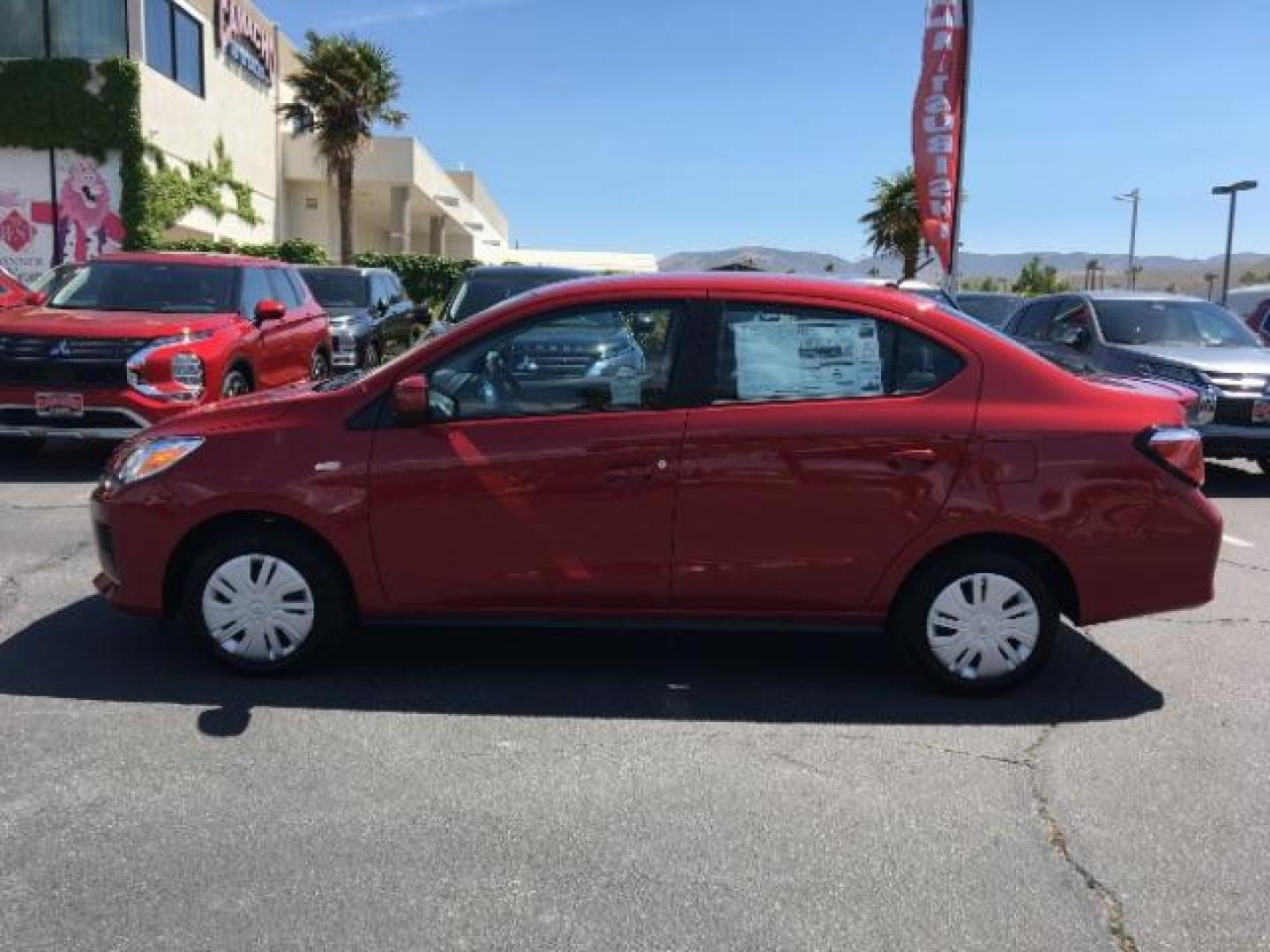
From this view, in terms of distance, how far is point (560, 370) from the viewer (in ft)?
15.0

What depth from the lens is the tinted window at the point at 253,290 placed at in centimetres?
998

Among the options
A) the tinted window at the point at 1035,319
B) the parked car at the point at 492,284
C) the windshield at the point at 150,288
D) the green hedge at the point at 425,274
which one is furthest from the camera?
the green hedge at the point at 425,274

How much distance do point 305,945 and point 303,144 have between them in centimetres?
3642

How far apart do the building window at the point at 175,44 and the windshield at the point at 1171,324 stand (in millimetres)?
22282

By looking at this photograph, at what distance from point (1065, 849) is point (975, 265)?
531 feet

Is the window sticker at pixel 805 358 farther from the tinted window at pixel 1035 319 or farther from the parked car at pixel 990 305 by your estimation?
the parked car at pixel 990 305

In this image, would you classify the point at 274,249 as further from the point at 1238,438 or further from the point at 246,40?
the point at 1238,438

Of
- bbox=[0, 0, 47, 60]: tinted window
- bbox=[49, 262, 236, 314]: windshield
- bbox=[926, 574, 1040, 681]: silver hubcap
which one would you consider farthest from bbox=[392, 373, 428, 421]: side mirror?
bbox=[0, 0, 47, 60]: tinted window

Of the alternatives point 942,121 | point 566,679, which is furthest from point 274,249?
point 566,679

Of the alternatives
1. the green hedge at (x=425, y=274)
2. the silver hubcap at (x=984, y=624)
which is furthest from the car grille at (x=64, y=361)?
the green hedge at (x=425, y=274)

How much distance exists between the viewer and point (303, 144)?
35.9 m

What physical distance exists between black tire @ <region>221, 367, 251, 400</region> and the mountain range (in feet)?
12.5

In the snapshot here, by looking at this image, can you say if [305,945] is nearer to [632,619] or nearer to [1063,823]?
[632,619]

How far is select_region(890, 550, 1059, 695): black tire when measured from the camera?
4449 mm
